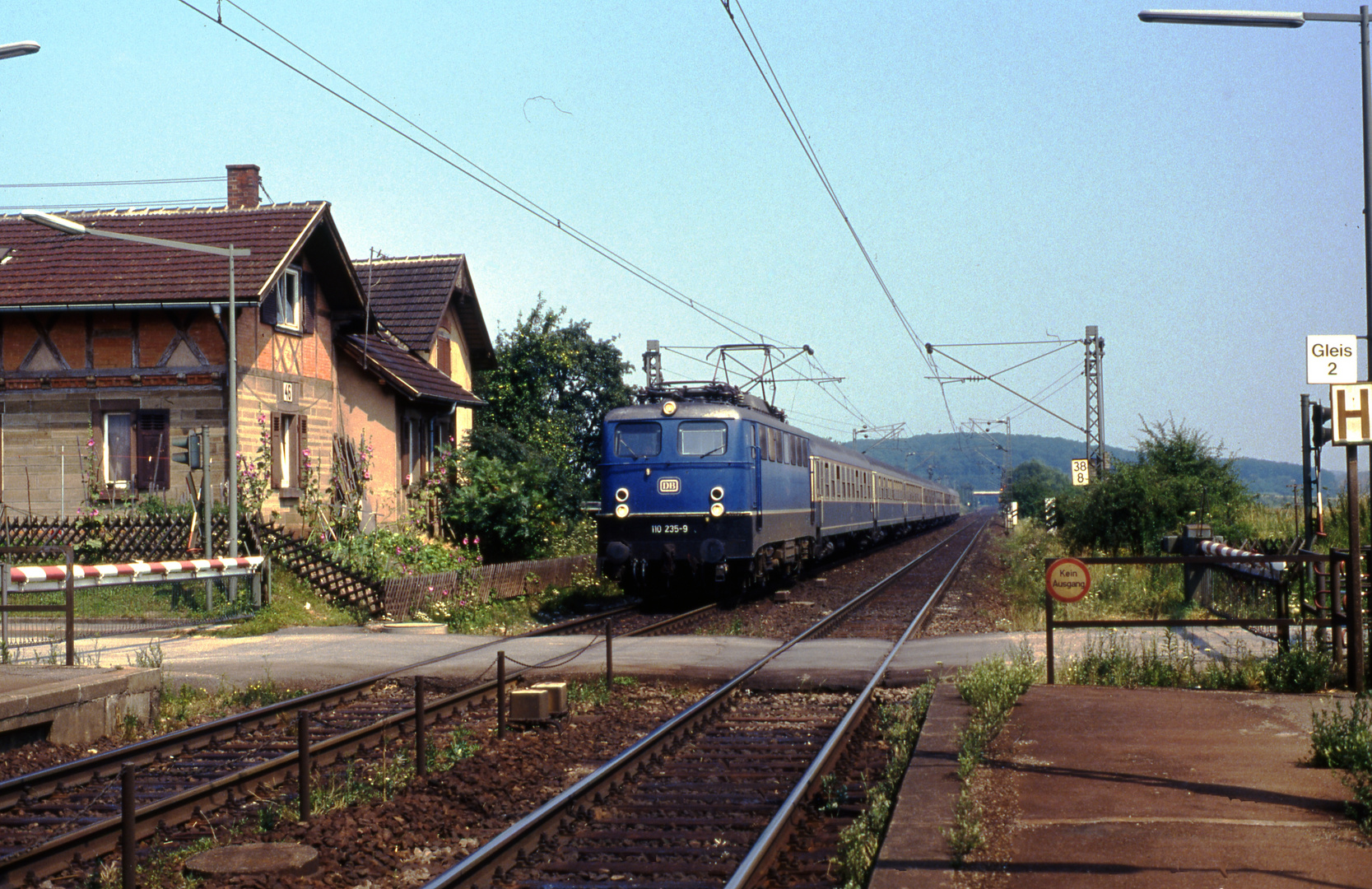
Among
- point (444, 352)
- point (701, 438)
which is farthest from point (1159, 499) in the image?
point (444, 352)

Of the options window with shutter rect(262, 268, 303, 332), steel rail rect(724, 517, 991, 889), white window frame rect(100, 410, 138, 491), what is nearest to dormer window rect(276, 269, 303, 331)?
window with shutter rect(262, 268, 303, 332)

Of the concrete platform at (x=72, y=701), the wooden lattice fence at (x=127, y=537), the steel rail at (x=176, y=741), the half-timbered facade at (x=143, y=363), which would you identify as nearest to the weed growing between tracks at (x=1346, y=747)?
the steel rail at (x=176, y=741)

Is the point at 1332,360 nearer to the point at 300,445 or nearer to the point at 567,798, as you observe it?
the point at 567,798

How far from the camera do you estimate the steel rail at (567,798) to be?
5934 mm

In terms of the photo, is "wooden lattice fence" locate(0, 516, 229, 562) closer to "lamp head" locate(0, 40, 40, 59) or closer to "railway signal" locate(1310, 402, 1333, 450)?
"lamp head" locate(0, 40, 40, 59)

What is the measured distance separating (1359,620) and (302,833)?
24.3 feet

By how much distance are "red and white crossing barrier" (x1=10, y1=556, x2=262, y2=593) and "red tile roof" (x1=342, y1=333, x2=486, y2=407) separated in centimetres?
752

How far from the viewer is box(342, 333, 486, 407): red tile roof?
25906 mm

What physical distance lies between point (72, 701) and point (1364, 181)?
38.6 ft

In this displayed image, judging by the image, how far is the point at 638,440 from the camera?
20.2 meters

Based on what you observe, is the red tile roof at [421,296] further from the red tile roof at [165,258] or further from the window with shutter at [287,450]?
the window with shutter at [287,450]

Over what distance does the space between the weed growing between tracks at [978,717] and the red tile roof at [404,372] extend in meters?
16.9

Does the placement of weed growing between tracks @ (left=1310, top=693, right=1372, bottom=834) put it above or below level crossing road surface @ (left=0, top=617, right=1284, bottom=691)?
above

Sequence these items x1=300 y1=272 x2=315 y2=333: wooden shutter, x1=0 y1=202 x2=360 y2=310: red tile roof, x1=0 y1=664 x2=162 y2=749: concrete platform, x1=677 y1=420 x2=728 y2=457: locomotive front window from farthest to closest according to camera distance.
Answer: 1. x1=300 y1=272 x2=315 y2=333: wooden shutter
2. x1=0 y1=202 x2=360 y2=310: red tile roof
3. x1=677 y1=420 x2=728 y2=457: locomotive front window
4. x1=0 y1=664 x2=162 y2=749: concrete platform
